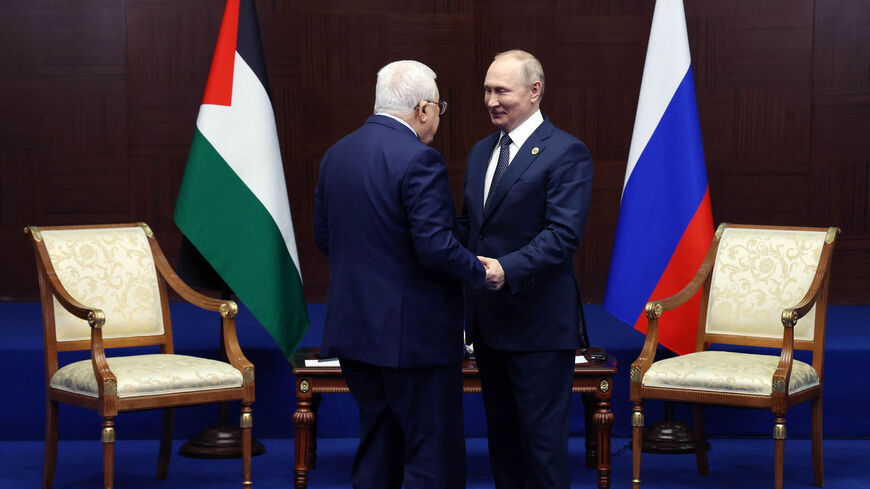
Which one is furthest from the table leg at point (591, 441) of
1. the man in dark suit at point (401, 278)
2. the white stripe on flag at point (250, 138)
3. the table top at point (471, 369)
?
the man in dark suit at point (401, 278)

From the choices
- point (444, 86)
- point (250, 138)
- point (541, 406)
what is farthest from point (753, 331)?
point (444, 86)

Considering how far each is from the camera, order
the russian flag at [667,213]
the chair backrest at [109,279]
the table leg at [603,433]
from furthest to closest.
Answer: the russian flag at [667,213]
the chair backrest at [109,279]
the table leg at [603,433]

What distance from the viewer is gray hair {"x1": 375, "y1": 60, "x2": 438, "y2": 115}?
106 inches

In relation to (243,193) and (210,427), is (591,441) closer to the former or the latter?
(210,427)

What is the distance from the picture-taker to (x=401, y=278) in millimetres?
2693

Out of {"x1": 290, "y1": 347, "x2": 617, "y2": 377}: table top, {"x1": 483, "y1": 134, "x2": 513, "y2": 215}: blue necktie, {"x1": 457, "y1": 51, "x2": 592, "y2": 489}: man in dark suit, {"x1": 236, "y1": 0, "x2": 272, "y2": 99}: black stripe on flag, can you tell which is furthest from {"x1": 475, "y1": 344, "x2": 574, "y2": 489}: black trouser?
{"x1": 236, "y1": 0, "x2": 272, "y2": 99}: black stripe on flag

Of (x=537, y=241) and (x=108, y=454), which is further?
(x=108, y=454)

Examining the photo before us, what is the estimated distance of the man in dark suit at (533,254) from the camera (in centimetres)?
289

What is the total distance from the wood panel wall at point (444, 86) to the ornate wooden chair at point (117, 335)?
1.74 meters

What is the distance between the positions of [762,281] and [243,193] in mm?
2049

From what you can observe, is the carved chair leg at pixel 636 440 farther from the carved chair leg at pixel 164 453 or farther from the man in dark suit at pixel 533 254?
the carved chair leg at pixel 164 453

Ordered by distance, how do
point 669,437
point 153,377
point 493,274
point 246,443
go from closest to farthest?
point 493,274
point 153,377
point 246,443
point 669,437

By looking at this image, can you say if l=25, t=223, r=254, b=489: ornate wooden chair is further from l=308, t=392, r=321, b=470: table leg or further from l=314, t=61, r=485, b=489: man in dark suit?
l=314, t=61, r=485, b=489: man in dark suit

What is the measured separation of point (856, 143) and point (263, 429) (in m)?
3.52
